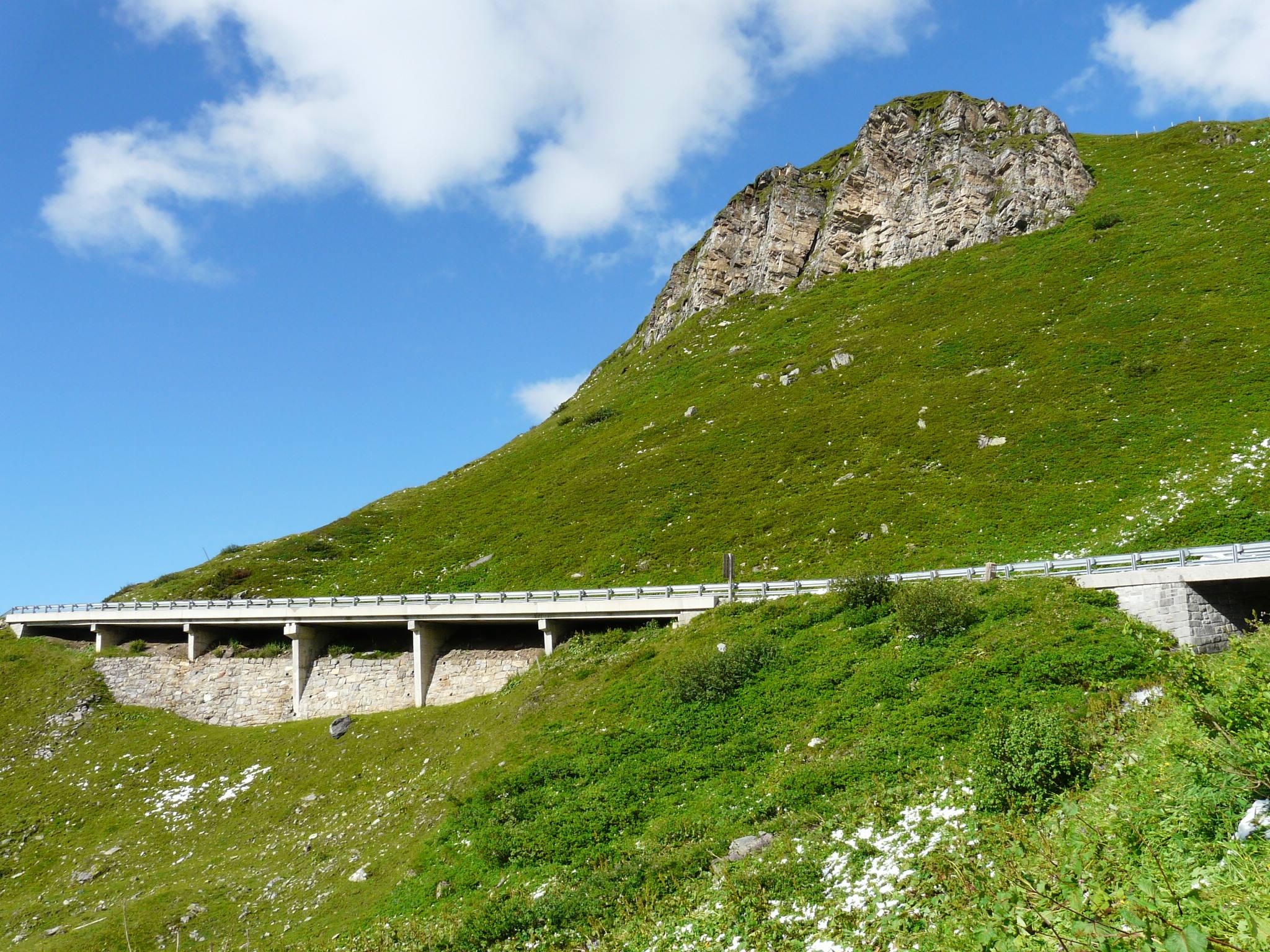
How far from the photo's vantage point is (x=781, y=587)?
1248 inches

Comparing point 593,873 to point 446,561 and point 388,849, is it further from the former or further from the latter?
point 446,561

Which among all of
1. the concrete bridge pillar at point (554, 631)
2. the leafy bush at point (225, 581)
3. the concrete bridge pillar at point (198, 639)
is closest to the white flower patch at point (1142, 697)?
the concrete bridge pillar at point (554, 631)

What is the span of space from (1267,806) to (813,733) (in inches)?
472

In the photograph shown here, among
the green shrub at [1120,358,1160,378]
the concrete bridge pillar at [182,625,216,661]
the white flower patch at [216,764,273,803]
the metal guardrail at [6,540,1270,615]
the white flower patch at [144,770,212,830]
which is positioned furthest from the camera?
the concrete bridge pillar at [182,625,216,661]

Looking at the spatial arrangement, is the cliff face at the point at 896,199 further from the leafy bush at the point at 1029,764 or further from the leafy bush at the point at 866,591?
the leafy bush at the point at 1029,764

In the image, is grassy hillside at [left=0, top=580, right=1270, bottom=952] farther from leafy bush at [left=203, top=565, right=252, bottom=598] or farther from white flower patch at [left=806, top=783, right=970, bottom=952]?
leafy bush at [left=203, top=565, right=252, bottom=598]

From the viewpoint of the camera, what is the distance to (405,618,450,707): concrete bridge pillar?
38.8 meters

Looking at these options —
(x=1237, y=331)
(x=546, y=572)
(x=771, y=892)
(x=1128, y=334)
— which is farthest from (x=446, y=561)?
(x=1237, y=331)

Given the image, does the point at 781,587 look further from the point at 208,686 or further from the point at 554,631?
the point at 208,686

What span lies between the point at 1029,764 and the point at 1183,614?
10.2 metres

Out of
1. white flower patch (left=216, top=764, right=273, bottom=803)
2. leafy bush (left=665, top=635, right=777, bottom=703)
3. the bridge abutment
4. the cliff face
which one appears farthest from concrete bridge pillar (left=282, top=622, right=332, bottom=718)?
the cliff face

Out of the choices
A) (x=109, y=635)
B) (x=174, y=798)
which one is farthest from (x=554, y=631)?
(x=109, y=635)

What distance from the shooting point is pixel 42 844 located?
111 feet

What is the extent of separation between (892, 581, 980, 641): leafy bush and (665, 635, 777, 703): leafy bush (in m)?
4.64
